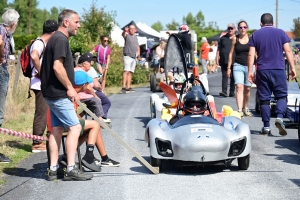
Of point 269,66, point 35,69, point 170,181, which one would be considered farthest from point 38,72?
point 269,66

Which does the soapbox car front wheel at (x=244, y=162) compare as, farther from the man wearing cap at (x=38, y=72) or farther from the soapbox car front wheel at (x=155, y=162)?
the man wearing cap at (x=38, y=72)

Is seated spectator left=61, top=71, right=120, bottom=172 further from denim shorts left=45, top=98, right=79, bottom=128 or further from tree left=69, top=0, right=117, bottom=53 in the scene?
tree left=69, top=0, right=117, bottom=53

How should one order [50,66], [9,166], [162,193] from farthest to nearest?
[9,166] < [50,66] < [162,193]

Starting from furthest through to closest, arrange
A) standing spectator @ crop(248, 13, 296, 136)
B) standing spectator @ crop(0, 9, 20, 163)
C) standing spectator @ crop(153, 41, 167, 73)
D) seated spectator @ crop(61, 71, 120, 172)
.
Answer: standing spectator @ crop(153, 41, 167, 73)
standing spectator @ crop(248, 13, 296, 136)
standing spectator @ crop(0, 9, 20, 163)
seated spectator @ crop(61, 71, 120, 172)

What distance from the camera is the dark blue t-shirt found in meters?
12.1

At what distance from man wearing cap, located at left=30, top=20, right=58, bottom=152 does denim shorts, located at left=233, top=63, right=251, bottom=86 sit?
17.7 feet

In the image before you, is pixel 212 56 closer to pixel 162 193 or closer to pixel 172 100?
pixel 172 100

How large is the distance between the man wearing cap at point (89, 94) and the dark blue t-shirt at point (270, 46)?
286 cm

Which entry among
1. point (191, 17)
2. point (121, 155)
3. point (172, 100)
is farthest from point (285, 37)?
point (191, 17)

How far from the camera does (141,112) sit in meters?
16.0

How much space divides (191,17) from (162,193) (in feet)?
498

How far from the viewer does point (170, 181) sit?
8211 millimetres

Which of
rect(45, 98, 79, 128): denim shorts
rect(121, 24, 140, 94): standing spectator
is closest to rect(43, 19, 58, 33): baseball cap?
rect(45, 98, 79, 128): denim shorts

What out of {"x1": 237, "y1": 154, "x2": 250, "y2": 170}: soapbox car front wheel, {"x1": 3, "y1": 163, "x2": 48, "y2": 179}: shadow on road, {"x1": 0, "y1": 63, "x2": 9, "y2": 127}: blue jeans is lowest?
{"x1": 3, "y1": 163, "x2": 48, "y2": 179}: shadow on road
